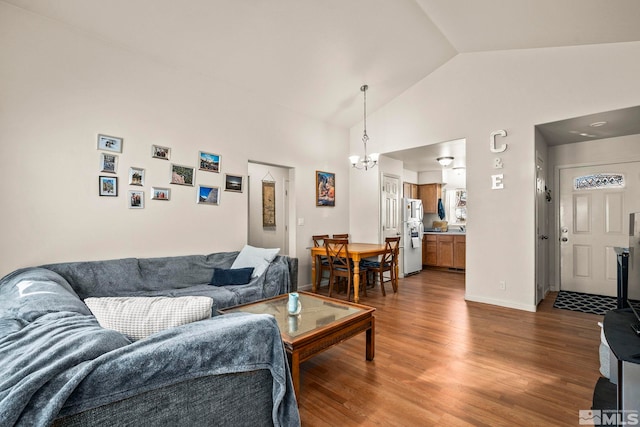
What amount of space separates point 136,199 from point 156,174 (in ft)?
1.18

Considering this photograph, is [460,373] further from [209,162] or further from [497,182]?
[209,162]

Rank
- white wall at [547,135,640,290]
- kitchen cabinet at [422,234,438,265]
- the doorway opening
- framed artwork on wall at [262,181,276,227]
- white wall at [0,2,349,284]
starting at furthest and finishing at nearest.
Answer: kitchen cabinet at [422,234,438,265]
framed artwork on wall at [262,181,276,227]
the doorway opening
white wall at [547,135,640,290]
white wall at [0,2,349,284]

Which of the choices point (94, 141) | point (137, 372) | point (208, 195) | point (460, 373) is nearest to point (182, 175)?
point (208, 195)

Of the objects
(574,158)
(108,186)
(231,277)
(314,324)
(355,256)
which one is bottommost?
(314,324)

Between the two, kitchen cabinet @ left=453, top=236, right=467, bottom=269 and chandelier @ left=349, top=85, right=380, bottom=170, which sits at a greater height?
chandelier @ left=349, top=85, right=380, bottom=170

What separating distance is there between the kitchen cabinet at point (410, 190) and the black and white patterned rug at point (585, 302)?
11.5 ft

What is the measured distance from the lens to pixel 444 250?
23.5ft

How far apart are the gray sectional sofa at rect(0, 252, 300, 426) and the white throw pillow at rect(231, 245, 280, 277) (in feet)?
7.01

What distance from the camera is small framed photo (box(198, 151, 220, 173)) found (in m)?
4.01

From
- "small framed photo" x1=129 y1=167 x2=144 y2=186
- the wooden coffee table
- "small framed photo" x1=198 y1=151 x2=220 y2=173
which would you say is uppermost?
"small framed photo" x1=198 y1=151 x2=220 y2=173

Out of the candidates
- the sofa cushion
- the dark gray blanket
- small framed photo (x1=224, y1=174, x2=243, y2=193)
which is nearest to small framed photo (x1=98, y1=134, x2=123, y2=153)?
the dark gray blanket

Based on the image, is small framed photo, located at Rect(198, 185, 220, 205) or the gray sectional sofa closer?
the gray sectional sofa

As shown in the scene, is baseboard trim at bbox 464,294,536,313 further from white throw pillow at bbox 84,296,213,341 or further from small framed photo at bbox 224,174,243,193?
white throw pillow at bbox 84,296,213,341

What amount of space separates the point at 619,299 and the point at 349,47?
158 inches
